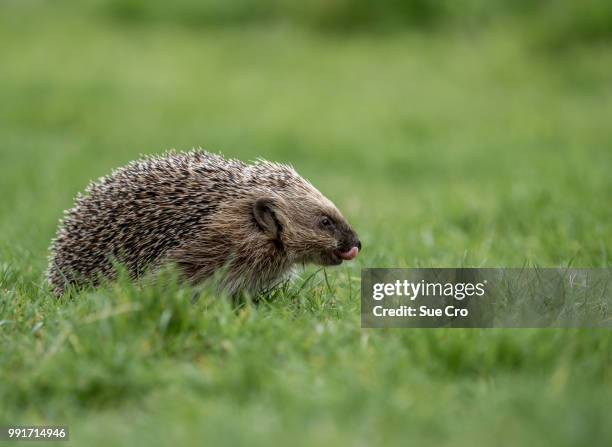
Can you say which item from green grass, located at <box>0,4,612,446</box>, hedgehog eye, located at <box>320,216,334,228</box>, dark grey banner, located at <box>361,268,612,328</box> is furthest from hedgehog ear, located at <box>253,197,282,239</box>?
dark grey banner, located at <box>361,268,612,328</box>

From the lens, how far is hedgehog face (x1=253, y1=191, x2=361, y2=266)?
18.2 ft

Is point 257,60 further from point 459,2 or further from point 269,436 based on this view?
point 269,436

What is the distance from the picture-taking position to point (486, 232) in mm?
8477

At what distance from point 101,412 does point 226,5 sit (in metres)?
20.6

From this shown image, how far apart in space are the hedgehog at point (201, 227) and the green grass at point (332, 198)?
296 millimetres

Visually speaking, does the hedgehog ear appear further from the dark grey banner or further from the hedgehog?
the dark grey banner

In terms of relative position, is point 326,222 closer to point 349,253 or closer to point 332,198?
point 349,253

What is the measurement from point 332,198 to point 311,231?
5.47 meters

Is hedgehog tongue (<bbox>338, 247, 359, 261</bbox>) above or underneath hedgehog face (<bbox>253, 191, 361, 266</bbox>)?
underneath

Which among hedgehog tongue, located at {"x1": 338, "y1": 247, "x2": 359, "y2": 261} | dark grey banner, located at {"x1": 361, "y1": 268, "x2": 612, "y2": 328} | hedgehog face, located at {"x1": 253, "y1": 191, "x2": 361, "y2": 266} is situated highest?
hedgehog face, located at {"x1": 253, "y1": 191, "x2": 361, "y2": 266}

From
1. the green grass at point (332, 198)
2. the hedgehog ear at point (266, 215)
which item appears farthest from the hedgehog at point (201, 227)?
the green grass at point (332, 198)

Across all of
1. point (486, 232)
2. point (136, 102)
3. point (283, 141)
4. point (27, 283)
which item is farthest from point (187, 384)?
point (136, 102)

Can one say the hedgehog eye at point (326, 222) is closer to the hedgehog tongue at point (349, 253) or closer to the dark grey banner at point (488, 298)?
the hedgehog tongue at point (349, 253)

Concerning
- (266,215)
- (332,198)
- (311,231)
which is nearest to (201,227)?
(266,215)
